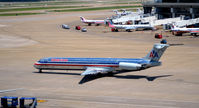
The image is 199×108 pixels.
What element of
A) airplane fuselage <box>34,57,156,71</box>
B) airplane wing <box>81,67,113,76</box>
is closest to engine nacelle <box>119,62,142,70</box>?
airplane fuselage <box>34,57,156,71</box>

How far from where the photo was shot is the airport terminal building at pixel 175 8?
405 feet

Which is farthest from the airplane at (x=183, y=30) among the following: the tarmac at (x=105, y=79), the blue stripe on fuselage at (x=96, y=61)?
the blue stripe on fuselage at (x=96, y=61)

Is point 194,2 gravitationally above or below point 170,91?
above

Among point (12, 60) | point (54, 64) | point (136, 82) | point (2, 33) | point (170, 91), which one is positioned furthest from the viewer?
point (2, 33)

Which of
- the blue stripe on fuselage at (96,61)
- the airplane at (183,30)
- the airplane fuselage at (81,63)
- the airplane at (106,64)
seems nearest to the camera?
the airplane at (106,64)

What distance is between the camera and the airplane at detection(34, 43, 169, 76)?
51.9 metres

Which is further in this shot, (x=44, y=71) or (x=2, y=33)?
(x=2, y=33)

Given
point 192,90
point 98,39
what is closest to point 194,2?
point 98,39

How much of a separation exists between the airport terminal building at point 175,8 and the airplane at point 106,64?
72028mm

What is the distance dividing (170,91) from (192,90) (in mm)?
2877

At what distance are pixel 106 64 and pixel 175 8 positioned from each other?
83903 mm

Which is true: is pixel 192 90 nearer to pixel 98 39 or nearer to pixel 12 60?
pixel 12 60

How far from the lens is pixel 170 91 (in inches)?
1812

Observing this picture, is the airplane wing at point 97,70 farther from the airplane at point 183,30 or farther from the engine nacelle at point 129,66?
the airplane at point 183,30
